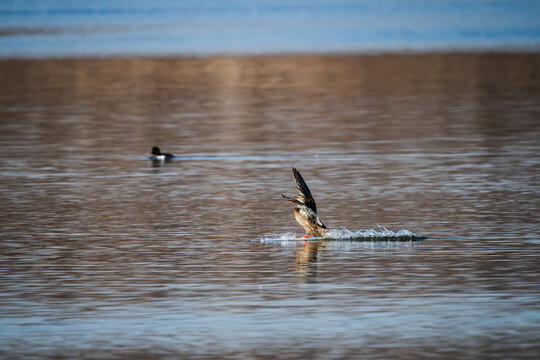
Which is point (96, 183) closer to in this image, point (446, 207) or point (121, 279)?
point (446, 207)

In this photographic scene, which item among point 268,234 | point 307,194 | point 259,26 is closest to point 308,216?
point 307,194

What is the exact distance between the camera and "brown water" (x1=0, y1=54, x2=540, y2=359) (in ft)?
40.5

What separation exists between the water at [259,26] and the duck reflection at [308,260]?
62536 millimetres

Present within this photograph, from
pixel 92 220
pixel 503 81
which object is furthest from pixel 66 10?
pixel 92 220

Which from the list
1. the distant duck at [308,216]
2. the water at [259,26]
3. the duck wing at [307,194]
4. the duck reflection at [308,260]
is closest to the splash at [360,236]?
the distant duck at [308,216]

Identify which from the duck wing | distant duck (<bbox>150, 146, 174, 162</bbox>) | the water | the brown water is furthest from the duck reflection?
the water

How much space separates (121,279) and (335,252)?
2.95m

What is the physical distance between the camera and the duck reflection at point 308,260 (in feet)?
49.5

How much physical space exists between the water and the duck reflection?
62536mm

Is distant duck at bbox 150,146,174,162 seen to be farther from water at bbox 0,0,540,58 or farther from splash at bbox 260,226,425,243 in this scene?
water at bbox 0,0,540,58

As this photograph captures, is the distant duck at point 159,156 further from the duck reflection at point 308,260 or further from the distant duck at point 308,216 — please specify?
the duck reflection at point 308,260

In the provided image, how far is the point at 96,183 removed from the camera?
81.6 ft

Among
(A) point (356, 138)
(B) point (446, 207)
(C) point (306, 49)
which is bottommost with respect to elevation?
(B) point (446, 207)

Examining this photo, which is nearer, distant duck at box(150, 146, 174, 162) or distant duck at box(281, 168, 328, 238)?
distant duck at box(281, 168, 328, 238)
